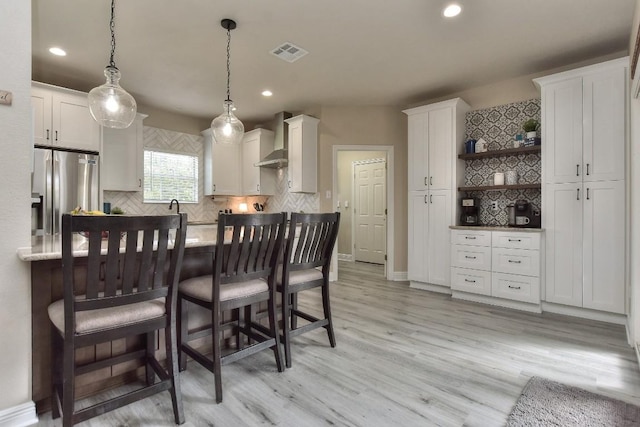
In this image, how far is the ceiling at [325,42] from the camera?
8.61 feet

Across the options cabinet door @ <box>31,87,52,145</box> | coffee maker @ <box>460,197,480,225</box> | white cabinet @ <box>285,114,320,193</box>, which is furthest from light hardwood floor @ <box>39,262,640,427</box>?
cabinet door @ <box>31,87,52,145</box>

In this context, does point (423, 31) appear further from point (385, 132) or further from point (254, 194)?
point (254, 194)

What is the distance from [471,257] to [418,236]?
779 mm

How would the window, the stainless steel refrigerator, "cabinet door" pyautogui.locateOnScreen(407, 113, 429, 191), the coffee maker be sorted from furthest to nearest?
the window → "cabinet door" pyautogui.locateOnScreen(407, 113, 429, 191) → the coffee maker → the stainless steel refrigerator

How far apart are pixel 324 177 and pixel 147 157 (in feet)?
9.43

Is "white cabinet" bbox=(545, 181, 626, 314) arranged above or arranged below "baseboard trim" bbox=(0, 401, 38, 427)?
above

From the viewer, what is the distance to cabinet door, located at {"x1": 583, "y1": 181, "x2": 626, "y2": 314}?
298 cm

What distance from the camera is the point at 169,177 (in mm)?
5438

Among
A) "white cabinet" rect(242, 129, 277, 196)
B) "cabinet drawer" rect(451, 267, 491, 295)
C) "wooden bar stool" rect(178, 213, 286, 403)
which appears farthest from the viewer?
"white cabinet" rect(242, 129, 277, 196)

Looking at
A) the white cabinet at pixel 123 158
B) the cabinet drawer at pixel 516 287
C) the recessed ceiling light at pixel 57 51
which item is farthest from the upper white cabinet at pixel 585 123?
the white cabinet at pixel 123 158

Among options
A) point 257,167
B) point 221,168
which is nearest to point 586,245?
point 257,167

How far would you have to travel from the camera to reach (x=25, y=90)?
5.24 feet

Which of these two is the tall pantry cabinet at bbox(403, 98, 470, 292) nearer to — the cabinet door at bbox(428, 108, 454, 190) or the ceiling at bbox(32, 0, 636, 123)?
the cabinet door at bbox(428, 108, 454, 190)

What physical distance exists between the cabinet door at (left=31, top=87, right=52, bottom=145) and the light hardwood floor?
319 centimetres
